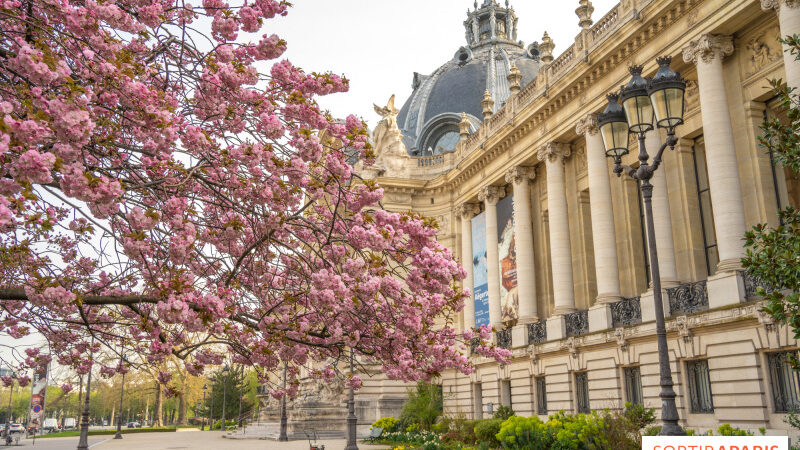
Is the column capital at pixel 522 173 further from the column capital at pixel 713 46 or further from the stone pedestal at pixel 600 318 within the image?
the column capital at pixel 713 46

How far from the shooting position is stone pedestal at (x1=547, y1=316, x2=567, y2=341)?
87.0 ft

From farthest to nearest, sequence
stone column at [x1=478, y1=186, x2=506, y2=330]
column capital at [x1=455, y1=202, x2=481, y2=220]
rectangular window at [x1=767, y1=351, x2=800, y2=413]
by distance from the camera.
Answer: column capital at [x1=455, y1=202, x2=481, y2=220] < stone column at [x1=478, y1=186, x2=506, y2=330] < rectangular window at [x1=767, y1=351, x2=800, y2=413]

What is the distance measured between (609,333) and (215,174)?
60.8 feet

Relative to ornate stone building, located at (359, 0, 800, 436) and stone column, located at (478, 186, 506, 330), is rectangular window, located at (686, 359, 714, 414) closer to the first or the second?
ornate stone building, located at (359, 0, 800, 436)

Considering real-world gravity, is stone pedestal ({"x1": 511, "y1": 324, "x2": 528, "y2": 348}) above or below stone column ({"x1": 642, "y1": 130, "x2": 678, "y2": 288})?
below

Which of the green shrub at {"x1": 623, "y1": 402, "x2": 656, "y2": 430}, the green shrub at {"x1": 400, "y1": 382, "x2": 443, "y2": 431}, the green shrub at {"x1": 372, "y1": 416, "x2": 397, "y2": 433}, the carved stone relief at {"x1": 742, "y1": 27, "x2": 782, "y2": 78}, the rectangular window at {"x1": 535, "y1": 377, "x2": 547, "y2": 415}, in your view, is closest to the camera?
the green shrub at {"x1": 623, "y1": 402, "x2": 656, "y2": 430}

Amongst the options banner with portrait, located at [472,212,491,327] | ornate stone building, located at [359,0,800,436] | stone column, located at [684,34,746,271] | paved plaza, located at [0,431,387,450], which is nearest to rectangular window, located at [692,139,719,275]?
ornate stone building, located at [359,0,800,436]

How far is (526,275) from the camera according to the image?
1206 inches

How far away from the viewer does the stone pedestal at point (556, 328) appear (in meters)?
26.5

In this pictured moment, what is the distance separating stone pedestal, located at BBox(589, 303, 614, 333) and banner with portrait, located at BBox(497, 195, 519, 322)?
6.49 metres

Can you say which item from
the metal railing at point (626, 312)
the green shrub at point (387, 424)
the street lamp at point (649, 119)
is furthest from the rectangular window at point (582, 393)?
the street lamp at point (649, 119)

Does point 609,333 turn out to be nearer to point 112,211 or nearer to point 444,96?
point 112,211

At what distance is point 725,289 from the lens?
59.4 ft

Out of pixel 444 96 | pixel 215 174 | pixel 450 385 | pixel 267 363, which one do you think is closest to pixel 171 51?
Answer: pixel 215 174
